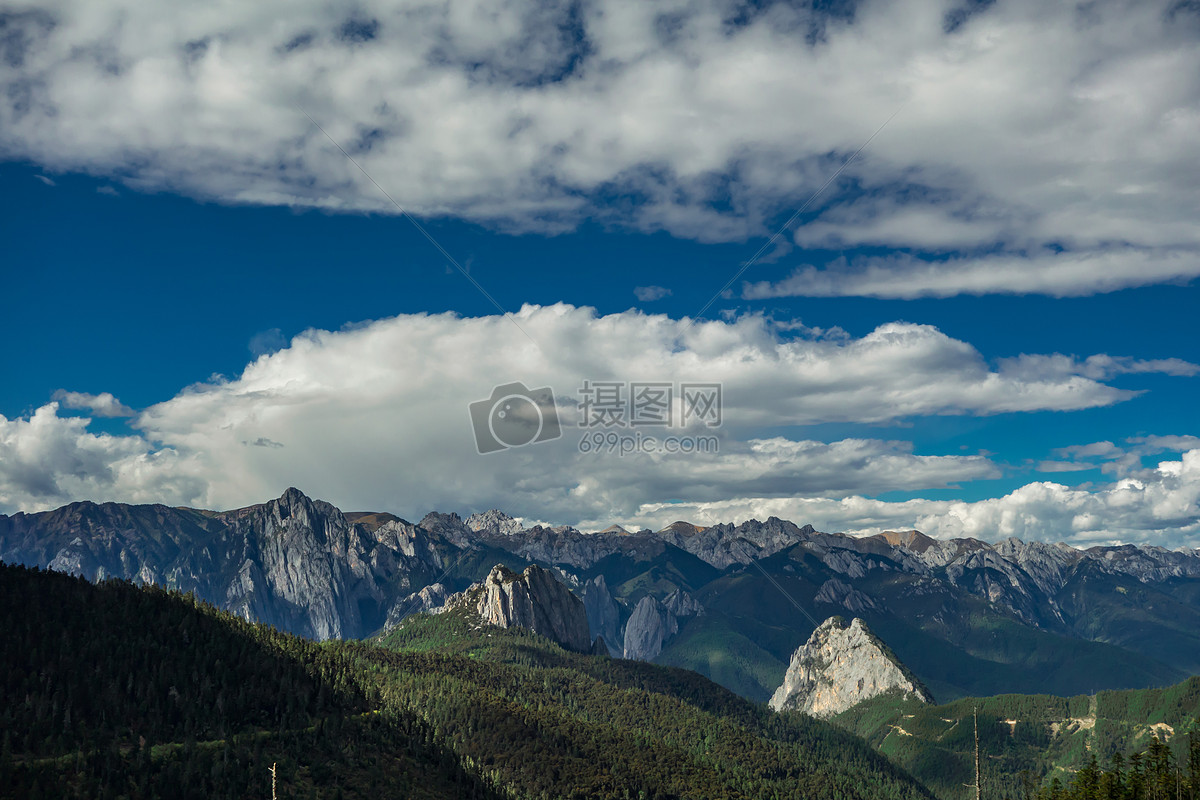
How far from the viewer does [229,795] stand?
634ft

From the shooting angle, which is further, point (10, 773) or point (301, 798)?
point (301, 798)

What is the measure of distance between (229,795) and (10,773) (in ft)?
138

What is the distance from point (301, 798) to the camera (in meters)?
200

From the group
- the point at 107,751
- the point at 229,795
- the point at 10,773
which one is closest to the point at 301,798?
the point at 229,795

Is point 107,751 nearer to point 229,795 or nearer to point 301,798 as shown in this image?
point 229,795

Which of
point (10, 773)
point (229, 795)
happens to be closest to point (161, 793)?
point (229, 795)

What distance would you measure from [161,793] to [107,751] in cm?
1941

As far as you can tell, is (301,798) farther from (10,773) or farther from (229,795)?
(10,773)

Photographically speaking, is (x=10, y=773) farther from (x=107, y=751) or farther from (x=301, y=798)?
(x=301, y=798)

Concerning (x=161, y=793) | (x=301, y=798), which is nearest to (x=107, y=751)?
(x=161, y=793)

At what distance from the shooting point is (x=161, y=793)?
188m

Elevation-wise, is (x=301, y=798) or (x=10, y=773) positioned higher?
(x=10, y=773)

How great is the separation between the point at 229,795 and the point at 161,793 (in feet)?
44.6

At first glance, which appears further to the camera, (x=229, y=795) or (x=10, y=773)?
(x=229, y=795)
